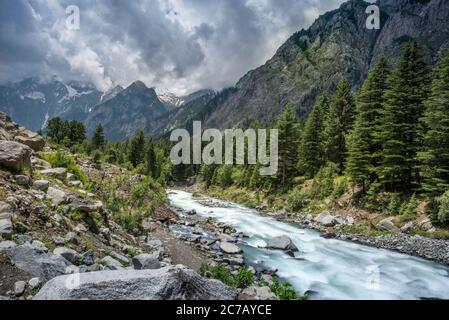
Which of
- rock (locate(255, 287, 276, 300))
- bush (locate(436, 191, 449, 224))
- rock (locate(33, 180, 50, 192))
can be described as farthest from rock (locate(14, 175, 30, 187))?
bush (locate(436, 191, 449, 224))

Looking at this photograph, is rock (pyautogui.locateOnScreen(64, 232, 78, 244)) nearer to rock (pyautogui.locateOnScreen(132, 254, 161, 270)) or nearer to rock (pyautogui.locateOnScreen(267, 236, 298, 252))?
rock (pyautogui.locateOnScreen(132, 254, 161, 270))

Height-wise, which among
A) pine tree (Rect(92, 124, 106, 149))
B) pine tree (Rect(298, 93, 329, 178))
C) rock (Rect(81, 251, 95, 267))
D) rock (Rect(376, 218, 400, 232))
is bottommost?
rock (Rect(376, 218, 400, 232))

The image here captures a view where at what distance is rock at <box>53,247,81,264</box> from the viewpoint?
26.6 ft

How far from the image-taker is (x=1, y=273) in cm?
665

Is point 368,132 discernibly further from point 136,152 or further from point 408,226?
point 136,152

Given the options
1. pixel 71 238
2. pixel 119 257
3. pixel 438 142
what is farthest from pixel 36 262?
pixel 438 142

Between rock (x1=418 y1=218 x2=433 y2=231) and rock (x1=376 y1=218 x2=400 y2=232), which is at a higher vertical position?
rock (x1=418 y1=218 x2=433 y2=231)

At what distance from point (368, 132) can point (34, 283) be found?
3282 cm

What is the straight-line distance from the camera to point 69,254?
828 cm

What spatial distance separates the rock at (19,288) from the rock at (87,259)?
1.99 m

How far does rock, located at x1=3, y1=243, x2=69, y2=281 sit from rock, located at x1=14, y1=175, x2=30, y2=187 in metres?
3.16
